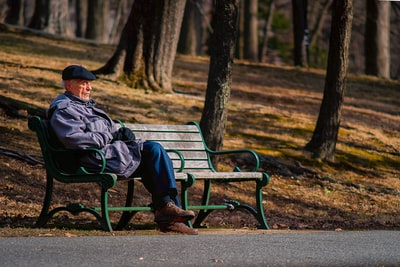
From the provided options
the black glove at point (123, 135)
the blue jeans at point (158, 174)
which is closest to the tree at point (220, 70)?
the black glove at point (123, 135)

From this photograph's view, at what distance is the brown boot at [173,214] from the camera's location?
8711 mm

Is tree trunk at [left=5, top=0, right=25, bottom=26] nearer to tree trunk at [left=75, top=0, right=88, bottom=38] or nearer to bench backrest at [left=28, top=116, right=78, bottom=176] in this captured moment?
tree trunk at [left=75, top=0, right=88, bottom=38]

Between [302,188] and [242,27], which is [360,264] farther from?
[242,27]

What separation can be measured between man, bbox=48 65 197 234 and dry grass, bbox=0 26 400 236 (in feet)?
2.10

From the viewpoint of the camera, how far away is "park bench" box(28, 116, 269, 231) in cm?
878

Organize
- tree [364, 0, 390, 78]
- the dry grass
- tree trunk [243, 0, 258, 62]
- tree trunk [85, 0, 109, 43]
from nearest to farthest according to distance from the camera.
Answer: the dry grass < tree [364, 0, 390, 78] < tree trunk [85, 0, 109, 43] < tree trunk [243, 0, 258, 62]

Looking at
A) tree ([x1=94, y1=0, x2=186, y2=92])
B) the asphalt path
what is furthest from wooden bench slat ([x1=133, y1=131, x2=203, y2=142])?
tree ([x1=94, y1=0, x2=186, y2=92])

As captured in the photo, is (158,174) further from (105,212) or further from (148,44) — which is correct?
(148,44)

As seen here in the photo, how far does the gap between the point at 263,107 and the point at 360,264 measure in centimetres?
1213

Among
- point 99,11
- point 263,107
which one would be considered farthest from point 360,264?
point 99,11

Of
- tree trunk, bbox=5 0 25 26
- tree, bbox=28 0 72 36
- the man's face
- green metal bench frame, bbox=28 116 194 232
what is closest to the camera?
green metal bench frame, bbox=28 116 194 232

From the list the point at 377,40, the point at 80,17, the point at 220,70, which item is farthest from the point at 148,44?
the point at 80,17

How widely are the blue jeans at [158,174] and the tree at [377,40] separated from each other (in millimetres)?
20044

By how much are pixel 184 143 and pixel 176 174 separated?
1373mm
